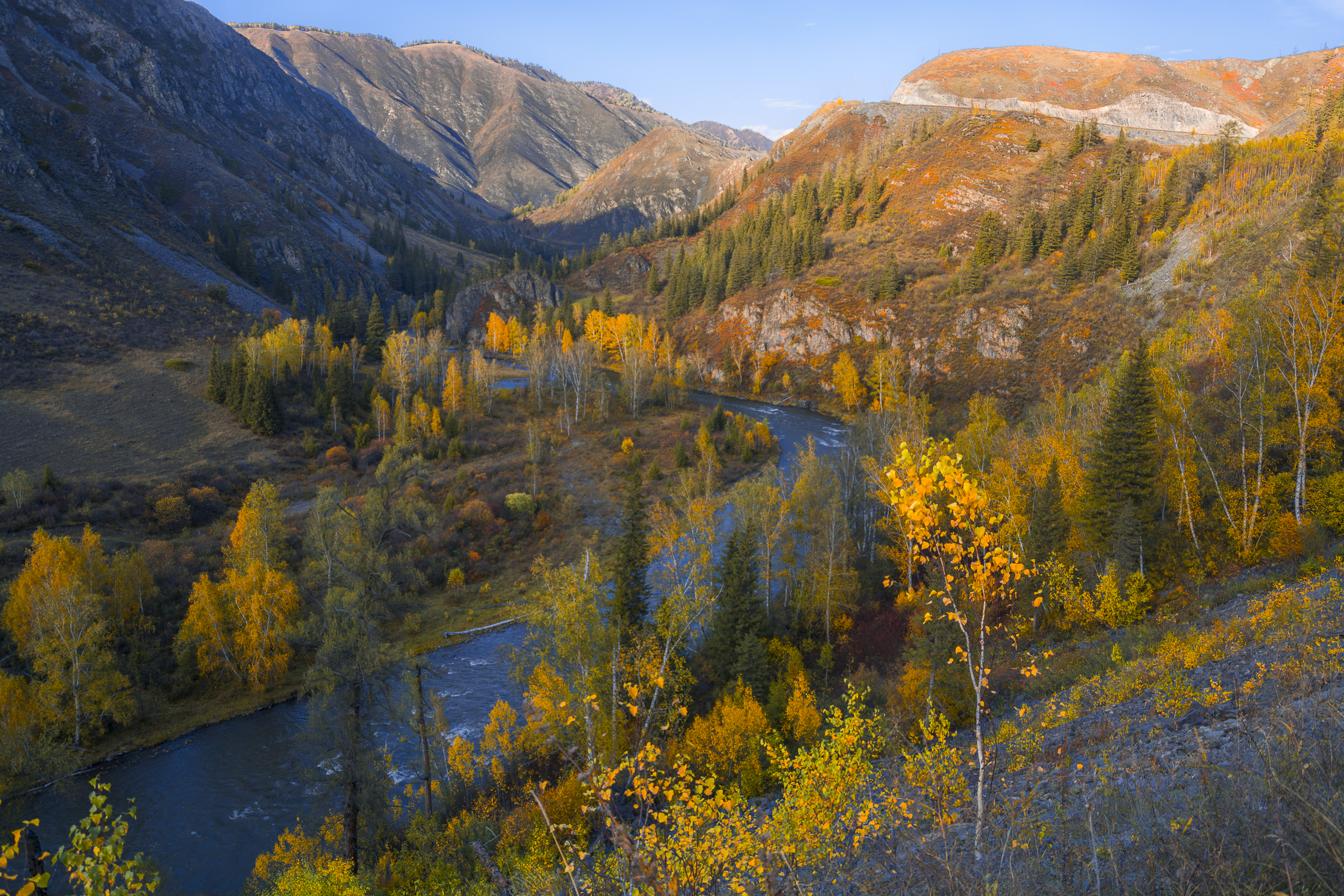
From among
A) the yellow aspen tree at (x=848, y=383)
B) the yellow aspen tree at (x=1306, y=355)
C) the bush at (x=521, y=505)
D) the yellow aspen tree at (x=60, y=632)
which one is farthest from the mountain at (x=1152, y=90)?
the yellow aspen tree at (x=60, y=632)

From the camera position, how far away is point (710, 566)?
122 feet

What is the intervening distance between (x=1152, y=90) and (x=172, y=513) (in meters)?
237

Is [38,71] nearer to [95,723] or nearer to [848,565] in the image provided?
[95,723]

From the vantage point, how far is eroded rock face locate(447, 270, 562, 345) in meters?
140

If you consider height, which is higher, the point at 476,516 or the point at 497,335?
the point at 497,335

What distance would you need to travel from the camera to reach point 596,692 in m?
24.3

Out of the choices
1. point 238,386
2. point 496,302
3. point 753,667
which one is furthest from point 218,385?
point 496,302

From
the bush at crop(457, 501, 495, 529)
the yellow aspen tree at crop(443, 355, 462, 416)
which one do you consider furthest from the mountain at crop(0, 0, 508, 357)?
the bush at crop(457, 501, 495, 529)

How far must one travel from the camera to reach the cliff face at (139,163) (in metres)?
93.6

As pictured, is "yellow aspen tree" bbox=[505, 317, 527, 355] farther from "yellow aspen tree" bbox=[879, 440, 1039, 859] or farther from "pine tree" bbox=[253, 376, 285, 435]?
"yellow aspen tree" bbox=[879, 440, 1039, 859]

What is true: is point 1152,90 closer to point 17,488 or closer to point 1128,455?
point 1128,455

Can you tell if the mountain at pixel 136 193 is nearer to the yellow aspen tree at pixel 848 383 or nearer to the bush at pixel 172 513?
the bush at pixel 172 513

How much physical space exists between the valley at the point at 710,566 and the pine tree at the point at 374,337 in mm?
999

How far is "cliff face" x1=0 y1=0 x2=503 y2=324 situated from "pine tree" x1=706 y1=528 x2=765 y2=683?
103871 mm
